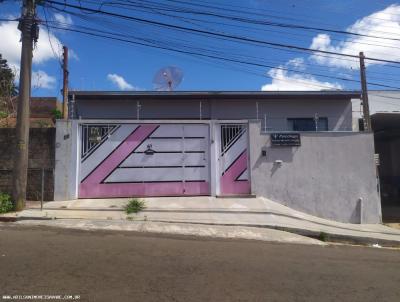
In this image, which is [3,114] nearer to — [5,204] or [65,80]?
[65,80]

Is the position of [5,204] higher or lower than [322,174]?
lower

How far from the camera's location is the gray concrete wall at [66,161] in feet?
43.1

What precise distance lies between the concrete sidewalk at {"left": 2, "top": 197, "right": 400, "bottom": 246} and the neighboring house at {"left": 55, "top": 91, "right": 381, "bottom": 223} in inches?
19.2

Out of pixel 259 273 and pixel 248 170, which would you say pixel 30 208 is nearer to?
pixel 248 170

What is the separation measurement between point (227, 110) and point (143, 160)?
696cm

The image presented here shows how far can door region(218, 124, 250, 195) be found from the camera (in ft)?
46.5

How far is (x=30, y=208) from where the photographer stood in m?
12.1

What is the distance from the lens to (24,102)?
11.9 metres

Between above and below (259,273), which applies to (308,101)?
above

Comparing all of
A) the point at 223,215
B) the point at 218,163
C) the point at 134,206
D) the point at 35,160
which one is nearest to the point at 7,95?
the point at 35,160

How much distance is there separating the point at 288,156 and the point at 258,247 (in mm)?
6347

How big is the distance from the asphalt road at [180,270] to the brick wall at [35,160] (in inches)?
164

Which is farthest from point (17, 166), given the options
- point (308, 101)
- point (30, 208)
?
point (308, 101)

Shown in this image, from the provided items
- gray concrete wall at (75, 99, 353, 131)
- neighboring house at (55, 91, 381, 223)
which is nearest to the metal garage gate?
neighboring house at (55, 91, 381, 223)
